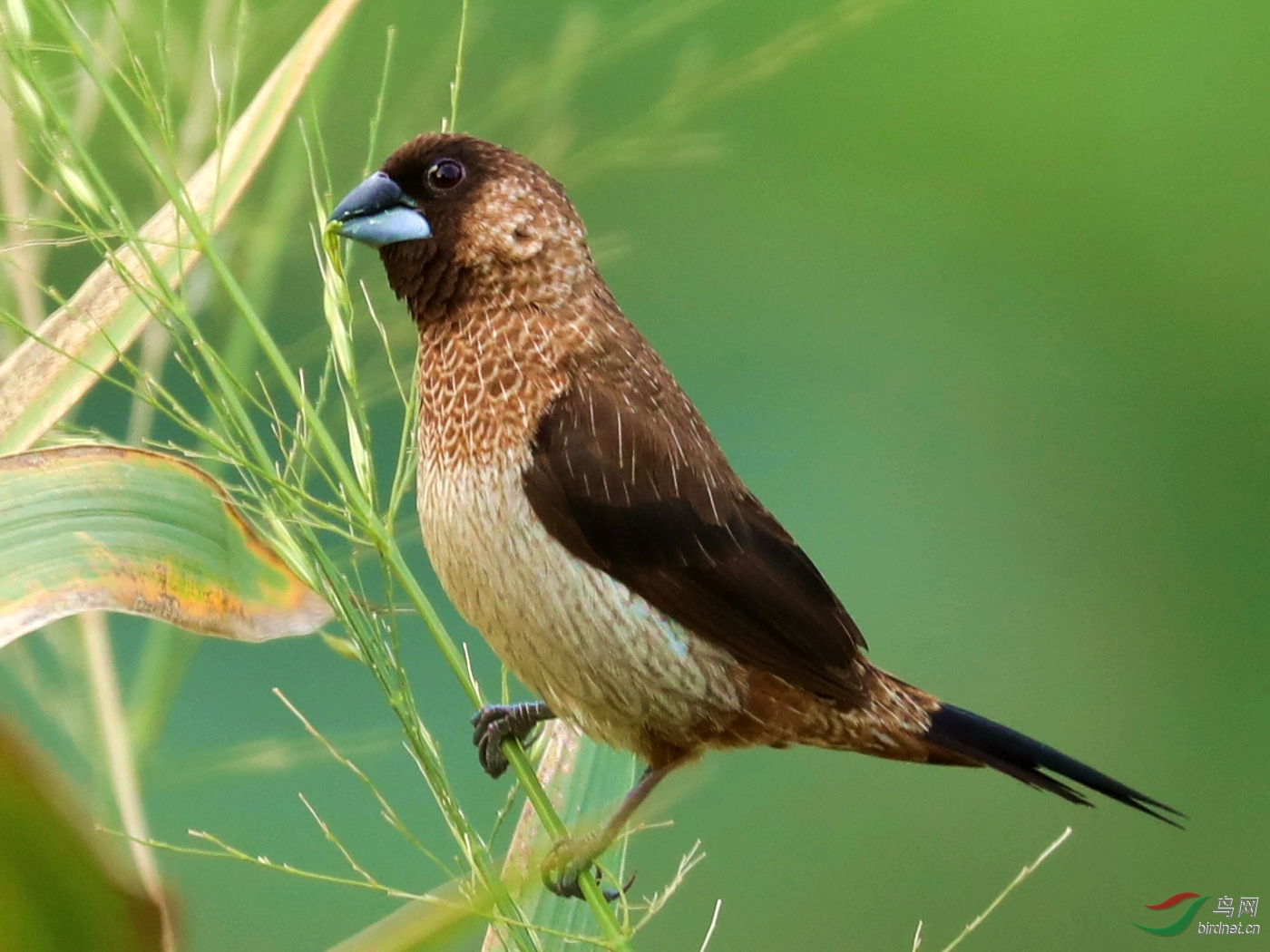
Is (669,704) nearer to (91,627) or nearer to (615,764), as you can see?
(615,764)

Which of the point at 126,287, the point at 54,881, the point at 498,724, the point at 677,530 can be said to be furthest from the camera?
the point at 498,724

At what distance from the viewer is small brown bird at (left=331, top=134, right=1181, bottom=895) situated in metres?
1.17

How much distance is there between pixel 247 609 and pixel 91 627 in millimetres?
194

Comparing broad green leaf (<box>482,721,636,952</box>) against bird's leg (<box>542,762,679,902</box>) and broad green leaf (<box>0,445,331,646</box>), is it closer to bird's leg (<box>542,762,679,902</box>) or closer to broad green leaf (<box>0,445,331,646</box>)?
bird's leg (<box>542,762,679,902</box>)

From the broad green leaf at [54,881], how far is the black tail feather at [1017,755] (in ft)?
2.35

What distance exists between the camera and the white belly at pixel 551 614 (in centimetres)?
116

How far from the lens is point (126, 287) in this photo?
1.10 metres

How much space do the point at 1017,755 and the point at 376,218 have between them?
0.80m

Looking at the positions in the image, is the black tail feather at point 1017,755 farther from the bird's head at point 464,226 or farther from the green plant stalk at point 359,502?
the bird's head at point 464,226

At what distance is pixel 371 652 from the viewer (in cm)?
92

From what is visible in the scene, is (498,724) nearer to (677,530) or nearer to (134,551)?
(677,530)

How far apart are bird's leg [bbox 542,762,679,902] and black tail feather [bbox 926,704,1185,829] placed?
28 cm

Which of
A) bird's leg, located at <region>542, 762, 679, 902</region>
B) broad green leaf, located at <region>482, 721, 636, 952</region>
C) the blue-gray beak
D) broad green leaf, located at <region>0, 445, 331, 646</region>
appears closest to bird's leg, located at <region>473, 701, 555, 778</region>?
broad green leaf, located at <region>482, 721, 636, 952</region>

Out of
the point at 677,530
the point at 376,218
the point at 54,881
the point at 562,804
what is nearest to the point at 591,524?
the point at 677,530
